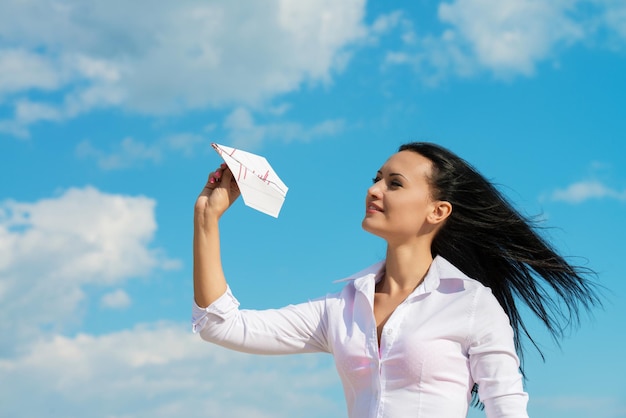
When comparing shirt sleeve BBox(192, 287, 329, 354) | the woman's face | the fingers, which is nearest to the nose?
the woman's face

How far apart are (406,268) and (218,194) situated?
1.24 metres

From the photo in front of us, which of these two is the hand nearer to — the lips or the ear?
the lips

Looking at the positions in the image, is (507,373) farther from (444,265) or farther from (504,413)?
(444,265)

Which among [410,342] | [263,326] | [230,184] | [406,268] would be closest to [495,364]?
[410,342]

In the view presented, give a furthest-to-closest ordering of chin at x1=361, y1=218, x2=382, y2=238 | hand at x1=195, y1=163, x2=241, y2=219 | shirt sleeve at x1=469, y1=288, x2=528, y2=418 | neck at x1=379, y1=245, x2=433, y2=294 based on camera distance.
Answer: neck at x1=379, y1=245, x2=433, y2=294, chin at x1=361, y1=218, x2=382, y2=238, hand at x1=195, y1=163, x2=241, y2=219, shirt sleeve at x1=469, y1=288, x2=528, y2=418

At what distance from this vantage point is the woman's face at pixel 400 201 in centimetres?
475

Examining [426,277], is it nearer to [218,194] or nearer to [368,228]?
[368,228]

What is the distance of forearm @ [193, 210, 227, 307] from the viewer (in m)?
4.56

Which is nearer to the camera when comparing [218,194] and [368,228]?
[218,194]

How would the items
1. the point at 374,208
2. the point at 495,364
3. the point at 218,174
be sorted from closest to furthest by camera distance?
the point at 495,364
the point at 218,174
the point at 374,208

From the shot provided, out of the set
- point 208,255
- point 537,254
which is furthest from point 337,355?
point 537,254

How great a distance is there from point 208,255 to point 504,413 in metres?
1.86

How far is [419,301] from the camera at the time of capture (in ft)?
15.4

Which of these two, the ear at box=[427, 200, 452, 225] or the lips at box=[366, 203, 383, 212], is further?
the ear at box=[427, 200, 452, 225]
